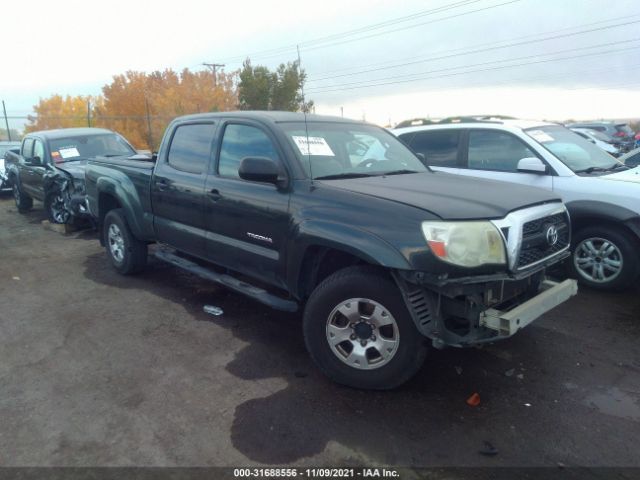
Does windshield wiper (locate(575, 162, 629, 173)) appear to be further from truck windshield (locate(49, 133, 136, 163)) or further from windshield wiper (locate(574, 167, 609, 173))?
truck windshield (locate(49, 133, 136, 163))

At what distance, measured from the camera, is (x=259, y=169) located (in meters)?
3.69

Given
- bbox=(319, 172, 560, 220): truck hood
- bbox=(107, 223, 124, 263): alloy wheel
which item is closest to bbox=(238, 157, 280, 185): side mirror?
bbox=(319, 172, 560, 220): truck hood

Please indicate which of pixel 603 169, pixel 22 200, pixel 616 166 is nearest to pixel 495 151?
pixel 603 169

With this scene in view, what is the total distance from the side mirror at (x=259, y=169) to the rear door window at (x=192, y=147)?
1091 millimetres

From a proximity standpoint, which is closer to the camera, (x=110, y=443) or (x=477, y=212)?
(x=110, y=443)

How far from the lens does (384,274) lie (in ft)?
10.8

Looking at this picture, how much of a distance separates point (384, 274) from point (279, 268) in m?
0.96

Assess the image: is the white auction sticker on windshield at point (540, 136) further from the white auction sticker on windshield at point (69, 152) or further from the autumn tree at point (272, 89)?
the autumn tree at point (272, 89)

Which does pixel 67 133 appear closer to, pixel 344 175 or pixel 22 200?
pixel 22 200

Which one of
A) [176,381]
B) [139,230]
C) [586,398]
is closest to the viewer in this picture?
[586,398]

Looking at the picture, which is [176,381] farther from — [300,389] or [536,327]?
[536,327]

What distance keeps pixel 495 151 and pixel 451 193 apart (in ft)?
9.67

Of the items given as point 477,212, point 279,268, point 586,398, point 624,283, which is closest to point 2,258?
point 279,268

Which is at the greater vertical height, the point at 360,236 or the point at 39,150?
the point at 39,150
